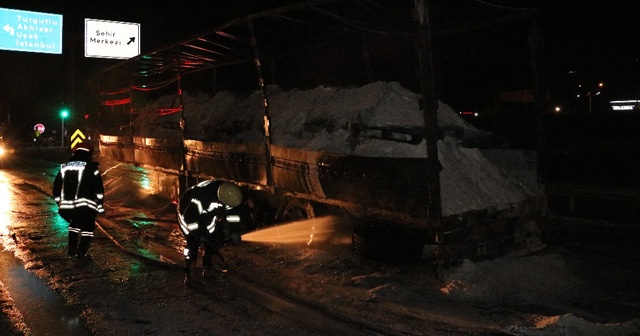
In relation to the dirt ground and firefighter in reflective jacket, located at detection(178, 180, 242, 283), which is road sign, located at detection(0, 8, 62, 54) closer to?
the dirt ground

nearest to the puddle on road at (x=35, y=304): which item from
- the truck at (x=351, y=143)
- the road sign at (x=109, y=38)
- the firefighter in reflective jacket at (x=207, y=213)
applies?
the firefighter in reflective jacket at (x=207, y=213)

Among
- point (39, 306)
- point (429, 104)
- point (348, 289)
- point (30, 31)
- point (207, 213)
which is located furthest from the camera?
point (30, 31)

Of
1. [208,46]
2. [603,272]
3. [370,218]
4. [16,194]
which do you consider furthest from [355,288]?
[16,194]

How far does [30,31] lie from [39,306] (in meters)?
26.8

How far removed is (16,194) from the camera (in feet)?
48.3

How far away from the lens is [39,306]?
5.62 meters

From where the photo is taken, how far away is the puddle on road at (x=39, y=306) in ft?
16.4

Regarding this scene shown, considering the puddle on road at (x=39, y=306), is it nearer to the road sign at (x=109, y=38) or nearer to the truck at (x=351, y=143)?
the truck at (x=351, y=143)

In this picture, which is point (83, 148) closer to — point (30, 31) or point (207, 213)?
point (207, 213)

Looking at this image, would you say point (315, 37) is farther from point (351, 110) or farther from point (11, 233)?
point (11, 233)

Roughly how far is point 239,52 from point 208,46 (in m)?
0.72

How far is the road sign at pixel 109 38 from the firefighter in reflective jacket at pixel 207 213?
26.6 m

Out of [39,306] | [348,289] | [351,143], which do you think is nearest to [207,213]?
[348,289]

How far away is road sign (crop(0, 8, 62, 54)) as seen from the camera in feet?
90.5
